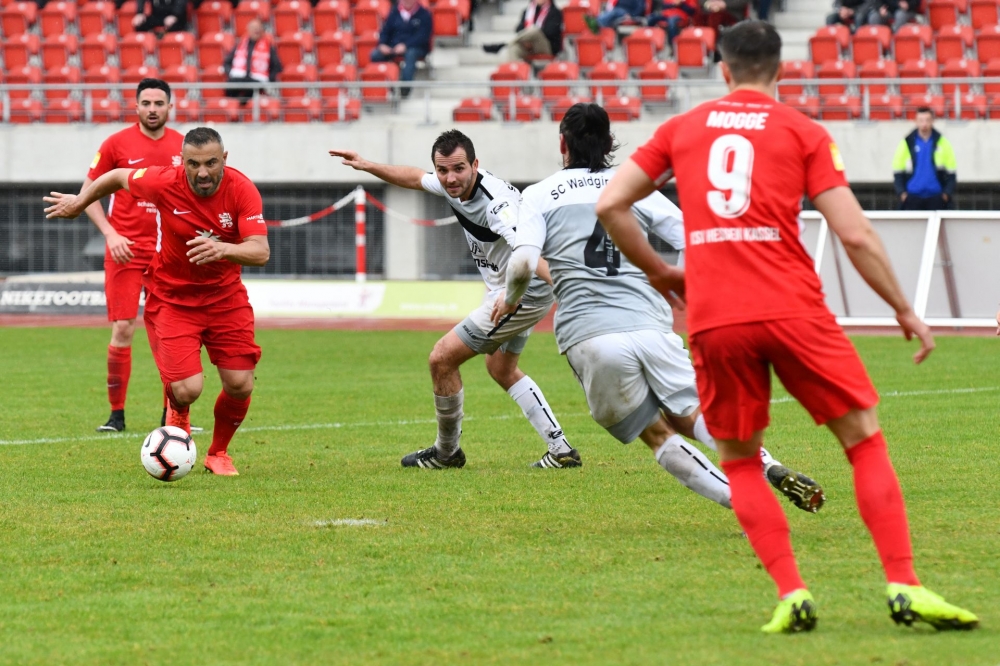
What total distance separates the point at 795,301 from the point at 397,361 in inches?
445

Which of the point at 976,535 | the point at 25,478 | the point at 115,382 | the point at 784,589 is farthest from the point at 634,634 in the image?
the point at 115,382

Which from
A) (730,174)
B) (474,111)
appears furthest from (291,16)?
(730,174)

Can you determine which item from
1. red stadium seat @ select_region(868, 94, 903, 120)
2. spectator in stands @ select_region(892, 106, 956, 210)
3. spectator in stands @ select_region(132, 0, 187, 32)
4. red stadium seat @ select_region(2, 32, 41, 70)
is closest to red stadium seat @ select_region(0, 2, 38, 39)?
red stadium seat @ select_region(2, 32, 41, 70)

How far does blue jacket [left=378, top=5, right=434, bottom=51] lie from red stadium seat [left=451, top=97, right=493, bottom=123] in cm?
145

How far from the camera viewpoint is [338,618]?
5.12m

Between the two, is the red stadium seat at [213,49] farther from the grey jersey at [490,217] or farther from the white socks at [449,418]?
the white socks at [449,418]

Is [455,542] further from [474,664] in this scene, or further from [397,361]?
[397,361]

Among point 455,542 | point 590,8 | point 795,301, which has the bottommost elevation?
point 455,542

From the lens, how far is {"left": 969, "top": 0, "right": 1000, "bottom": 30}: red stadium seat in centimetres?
2467

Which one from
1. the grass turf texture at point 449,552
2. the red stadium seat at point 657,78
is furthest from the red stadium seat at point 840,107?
the grass turf texture at point 449,552

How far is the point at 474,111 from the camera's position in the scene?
2489cm

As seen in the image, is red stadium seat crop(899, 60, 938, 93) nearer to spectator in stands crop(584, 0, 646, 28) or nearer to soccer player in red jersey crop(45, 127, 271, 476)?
spectator in stands crop(584, 0, 646, 28)

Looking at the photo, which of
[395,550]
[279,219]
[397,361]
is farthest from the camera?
[279,219]

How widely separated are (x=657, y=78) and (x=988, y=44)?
5.14 meters
